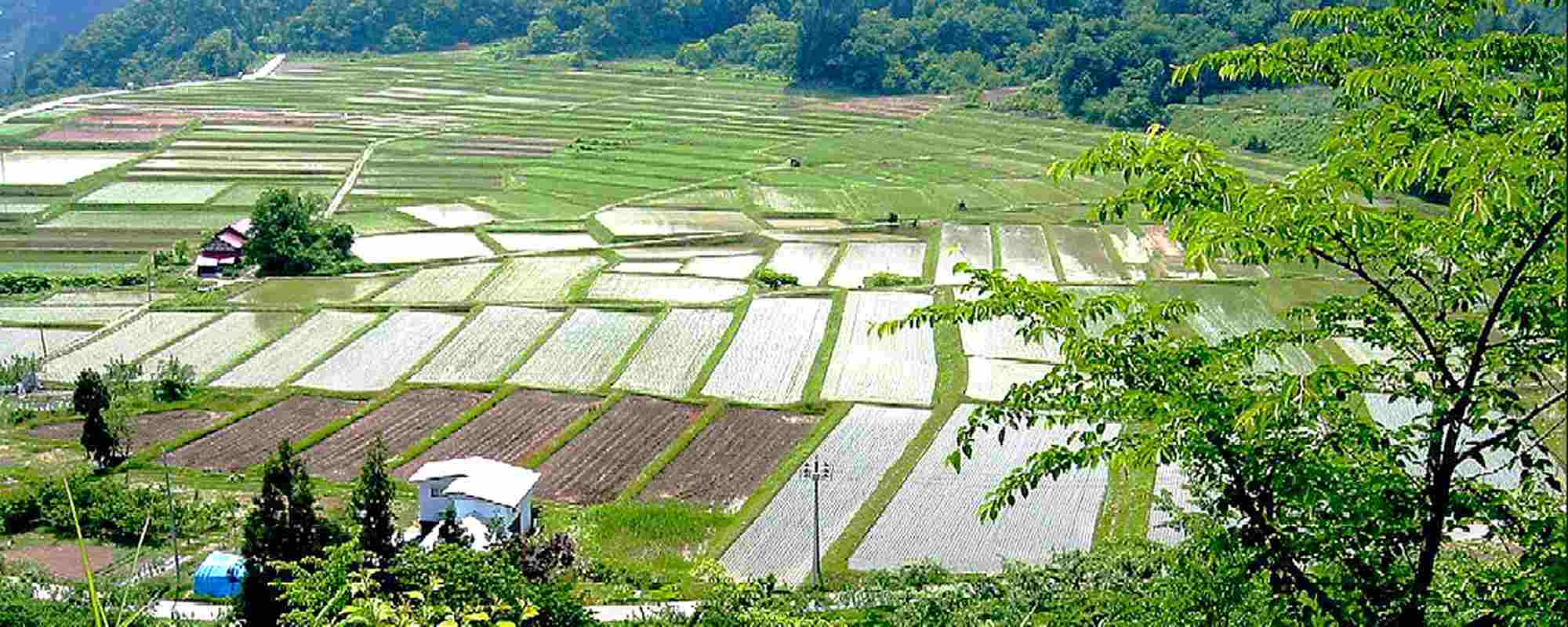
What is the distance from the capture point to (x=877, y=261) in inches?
1641

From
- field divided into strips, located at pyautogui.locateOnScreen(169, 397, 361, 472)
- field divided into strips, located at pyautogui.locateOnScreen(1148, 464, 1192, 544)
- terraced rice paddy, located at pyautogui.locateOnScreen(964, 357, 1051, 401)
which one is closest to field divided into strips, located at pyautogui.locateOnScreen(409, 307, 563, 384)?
field divided into strips, located at pyautogui.locateOnScreen(169, 397, 361, 472)

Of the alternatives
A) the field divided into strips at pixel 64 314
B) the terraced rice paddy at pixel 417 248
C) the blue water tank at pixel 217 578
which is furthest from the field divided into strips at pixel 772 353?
the field divided into strips at pixel 64 314

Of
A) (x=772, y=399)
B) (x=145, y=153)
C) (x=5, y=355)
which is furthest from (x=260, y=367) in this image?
(x=145, y=153)

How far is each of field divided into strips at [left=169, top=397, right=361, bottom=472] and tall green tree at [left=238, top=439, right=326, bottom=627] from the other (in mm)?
7713

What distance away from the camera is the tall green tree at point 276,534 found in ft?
53.7

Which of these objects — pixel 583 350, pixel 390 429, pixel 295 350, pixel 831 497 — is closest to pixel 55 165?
pixel 295 350

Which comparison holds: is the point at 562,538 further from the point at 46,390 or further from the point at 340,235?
the point at 340,235

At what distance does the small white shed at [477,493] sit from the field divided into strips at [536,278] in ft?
51.3

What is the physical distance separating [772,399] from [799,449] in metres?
3.33

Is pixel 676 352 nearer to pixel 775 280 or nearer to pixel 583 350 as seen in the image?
pixel 583 350

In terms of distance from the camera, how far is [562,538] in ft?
64.1

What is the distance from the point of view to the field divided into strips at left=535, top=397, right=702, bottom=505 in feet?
77.4

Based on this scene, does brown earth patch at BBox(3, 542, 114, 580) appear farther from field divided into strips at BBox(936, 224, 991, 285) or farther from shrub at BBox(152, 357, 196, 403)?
field divided into strips at BBox(936, 224, 991, 285)

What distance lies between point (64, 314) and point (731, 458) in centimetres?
2267
